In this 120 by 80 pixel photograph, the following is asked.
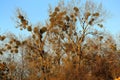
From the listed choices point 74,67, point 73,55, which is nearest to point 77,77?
point 74,67

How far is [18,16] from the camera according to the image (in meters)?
31.1

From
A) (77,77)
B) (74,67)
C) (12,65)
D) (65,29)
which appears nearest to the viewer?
(77,77)

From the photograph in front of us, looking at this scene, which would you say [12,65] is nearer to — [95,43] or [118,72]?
[95,43]

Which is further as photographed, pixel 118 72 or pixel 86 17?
pixel 86 17

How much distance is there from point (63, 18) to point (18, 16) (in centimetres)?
503

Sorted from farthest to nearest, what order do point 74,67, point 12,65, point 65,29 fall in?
point 12,65
point 65,29
point 74,67

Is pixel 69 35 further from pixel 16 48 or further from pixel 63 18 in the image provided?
pixel 16 48

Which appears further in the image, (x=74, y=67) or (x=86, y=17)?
(x=86, y=17)

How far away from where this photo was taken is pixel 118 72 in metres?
31.0

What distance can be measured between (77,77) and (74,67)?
2.05 metres

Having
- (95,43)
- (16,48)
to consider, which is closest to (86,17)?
(95,43)

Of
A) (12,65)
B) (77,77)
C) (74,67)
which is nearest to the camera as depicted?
(77,77)

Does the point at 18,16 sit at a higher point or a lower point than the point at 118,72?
higher

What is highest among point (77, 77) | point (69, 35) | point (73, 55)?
point (69, 35)
